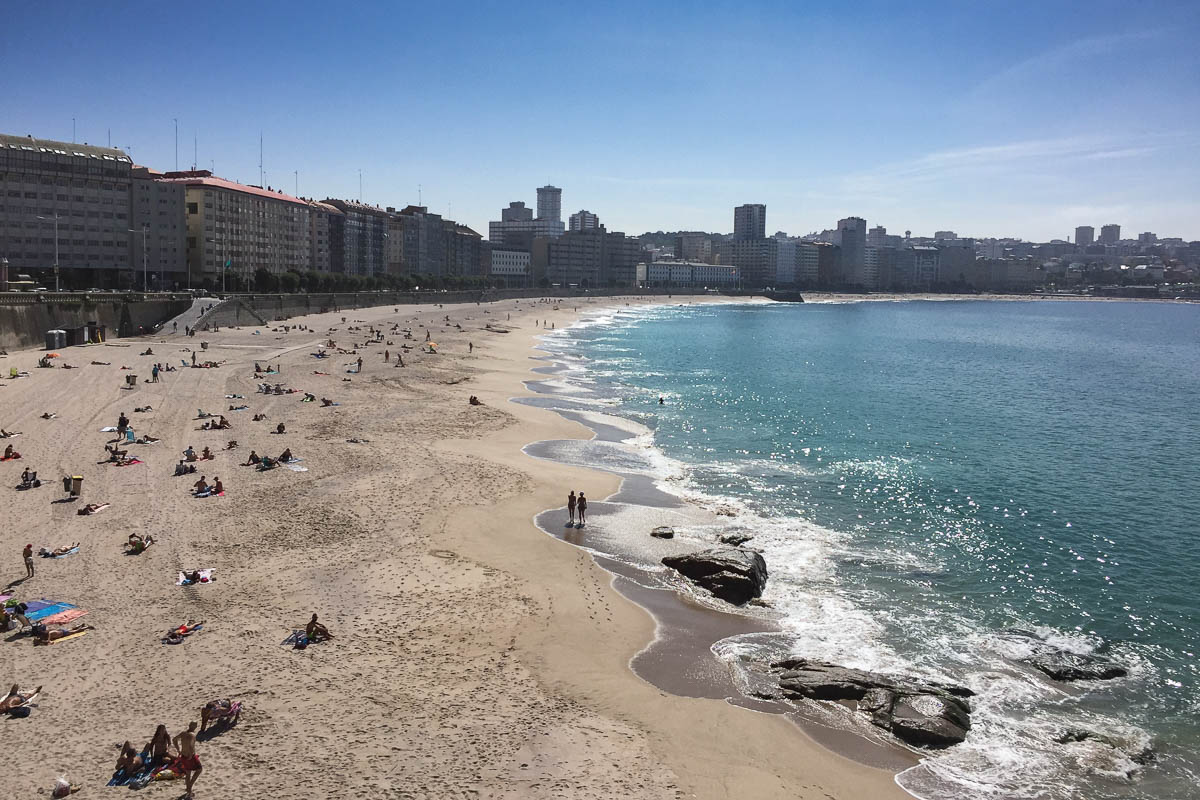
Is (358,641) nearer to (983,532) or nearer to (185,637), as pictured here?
(185,637)

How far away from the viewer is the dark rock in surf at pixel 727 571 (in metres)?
21.0

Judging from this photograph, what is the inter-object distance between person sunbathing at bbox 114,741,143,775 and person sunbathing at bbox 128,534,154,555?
9.93 metres

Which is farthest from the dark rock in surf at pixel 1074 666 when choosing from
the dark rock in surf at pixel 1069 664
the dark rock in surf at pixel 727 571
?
the dark rock in surf at pixel 727 571

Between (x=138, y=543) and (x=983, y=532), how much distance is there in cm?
2407

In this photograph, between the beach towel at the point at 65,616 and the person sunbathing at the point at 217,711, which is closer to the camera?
the person sunbathing at the point at 217,711

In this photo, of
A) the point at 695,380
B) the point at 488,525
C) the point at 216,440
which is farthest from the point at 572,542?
the point at 695,380

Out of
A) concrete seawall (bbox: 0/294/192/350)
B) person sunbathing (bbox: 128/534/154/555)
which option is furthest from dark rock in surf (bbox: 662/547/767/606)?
concrete seawall (bbox: 0/294/192/350)

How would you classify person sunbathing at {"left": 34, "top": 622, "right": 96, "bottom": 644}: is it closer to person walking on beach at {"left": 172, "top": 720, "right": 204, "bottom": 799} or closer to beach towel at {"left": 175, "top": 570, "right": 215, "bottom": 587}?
beach towel at {"left": 175, "top": 570, "right": 215, "bottom": 587}

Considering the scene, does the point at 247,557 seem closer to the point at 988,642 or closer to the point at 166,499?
the point at 166,499

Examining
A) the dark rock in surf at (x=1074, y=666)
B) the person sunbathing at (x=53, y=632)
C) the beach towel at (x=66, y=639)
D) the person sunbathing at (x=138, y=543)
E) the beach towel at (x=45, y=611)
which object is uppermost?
the person sunbathing at (x=138, y=543)

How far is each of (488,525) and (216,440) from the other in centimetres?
1483

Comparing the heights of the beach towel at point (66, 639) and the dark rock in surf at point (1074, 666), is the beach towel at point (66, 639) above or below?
above

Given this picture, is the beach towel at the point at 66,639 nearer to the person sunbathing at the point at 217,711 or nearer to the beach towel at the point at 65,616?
the beach towel at the point at 65,616

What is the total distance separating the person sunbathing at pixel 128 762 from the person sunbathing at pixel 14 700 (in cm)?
276
